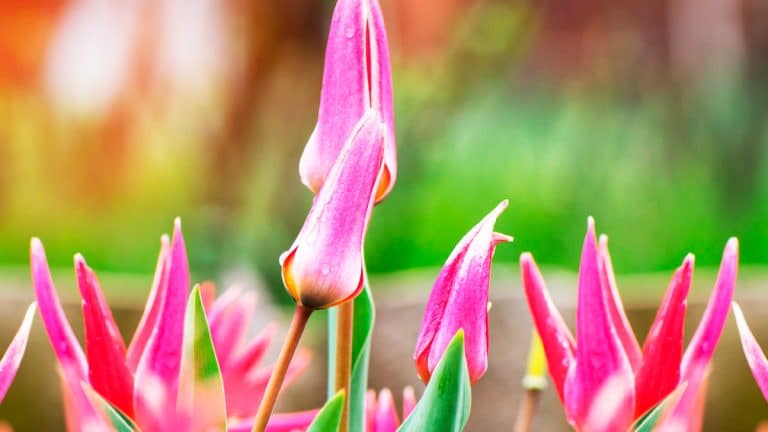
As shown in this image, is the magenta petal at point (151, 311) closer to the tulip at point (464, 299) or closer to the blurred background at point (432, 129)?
the tulip at point (464, 299)

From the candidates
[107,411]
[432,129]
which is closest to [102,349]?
[107,411]

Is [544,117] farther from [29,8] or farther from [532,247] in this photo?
[29,8]

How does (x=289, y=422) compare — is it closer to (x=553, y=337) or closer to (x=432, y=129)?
(x=553, y=337)

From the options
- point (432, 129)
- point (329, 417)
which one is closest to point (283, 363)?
point (329, 417)

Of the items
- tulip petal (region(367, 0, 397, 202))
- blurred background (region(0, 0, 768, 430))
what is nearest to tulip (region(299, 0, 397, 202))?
tulip petal (region(367, 0, 397, 202))

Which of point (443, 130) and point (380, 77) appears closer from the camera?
point (380, 77)

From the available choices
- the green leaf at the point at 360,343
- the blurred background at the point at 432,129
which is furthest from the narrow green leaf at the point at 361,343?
the blurred background at the point at 432,129

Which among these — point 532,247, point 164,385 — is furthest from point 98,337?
point 532,247
